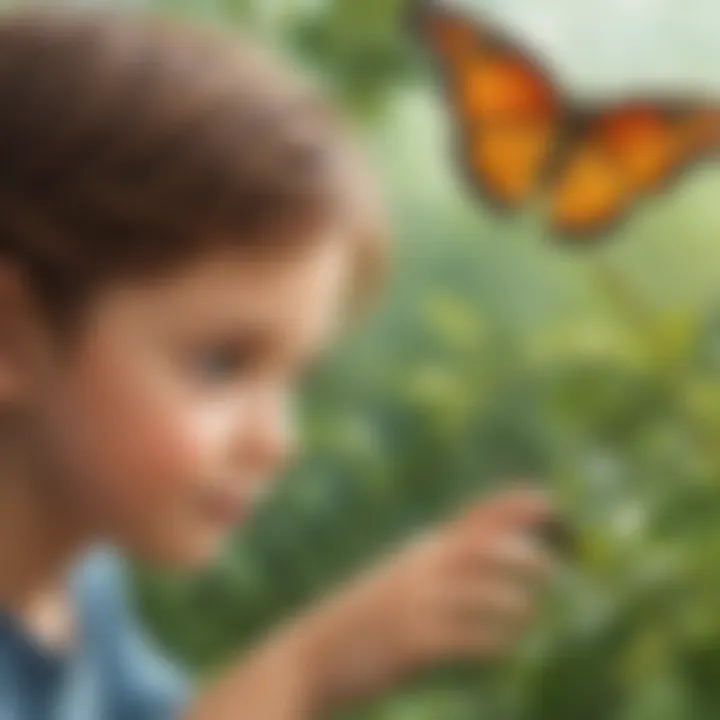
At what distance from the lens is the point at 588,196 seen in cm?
65

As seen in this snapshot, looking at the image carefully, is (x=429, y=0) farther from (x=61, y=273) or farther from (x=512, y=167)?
(x=61, y=273)

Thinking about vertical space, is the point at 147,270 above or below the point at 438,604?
above

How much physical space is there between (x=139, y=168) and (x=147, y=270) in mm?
38

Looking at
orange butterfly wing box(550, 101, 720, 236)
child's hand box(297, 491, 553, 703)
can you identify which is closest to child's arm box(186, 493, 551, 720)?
child's hand box(297, 491, 553, 703)

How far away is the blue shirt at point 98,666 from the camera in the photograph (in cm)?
63

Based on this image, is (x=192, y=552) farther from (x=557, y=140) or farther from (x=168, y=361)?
(x=557, y=140)

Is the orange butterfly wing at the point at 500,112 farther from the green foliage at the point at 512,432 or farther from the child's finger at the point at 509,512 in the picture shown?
the child's finger at the point at 509,512

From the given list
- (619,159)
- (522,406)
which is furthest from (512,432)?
(619,159)

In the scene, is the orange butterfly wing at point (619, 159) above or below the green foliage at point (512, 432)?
above

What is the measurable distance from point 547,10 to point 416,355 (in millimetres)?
149

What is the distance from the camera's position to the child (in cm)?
62

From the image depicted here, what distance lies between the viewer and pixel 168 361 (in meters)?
0.63

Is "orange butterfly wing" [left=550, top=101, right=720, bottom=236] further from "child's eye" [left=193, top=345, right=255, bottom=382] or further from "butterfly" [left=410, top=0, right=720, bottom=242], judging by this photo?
"child's eye" [left=193, top=345, right=255, bottom=382]

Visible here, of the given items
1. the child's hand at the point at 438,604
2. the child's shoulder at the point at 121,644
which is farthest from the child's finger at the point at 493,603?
the child's shoulder at the point at 121,644
